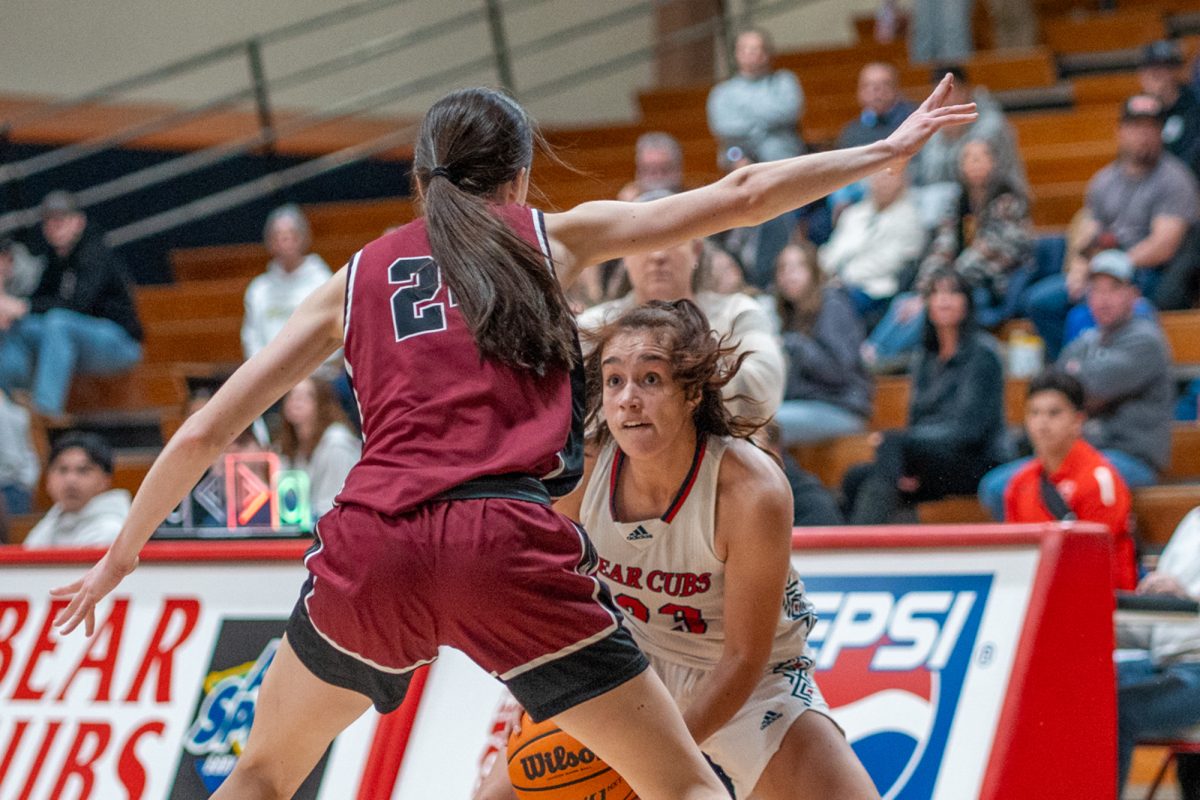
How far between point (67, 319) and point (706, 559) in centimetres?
718

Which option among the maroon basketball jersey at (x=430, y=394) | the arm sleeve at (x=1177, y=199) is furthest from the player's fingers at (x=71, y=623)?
the arm sleeve at (x=1177, y=199)

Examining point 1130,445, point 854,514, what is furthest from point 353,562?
point 1130,445

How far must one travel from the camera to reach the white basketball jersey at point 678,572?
3643 millimetres

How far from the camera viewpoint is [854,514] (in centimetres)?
730

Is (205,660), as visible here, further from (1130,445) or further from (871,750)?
(1130,445)

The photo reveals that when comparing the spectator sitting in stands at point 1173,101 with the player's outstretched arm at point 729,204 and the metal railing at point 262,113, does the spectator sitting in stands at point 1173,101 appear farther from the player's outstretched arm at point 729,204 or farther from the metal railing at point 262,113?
the player's outstretched arm at point 729,204

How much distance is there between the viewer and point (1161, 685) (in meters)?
4.89

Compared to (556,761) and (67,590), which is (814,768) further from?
(67,590)

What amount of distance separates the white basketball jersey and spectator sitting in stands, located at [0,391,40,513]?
5947mm

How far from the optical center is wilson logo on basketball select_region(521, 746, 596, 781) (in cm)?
359

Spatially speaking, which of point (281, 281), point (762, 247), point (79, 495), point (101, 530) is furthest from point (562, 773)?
point (281, 281)

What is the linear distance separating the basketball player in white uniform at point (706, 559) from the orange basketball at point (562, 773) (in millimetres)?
186

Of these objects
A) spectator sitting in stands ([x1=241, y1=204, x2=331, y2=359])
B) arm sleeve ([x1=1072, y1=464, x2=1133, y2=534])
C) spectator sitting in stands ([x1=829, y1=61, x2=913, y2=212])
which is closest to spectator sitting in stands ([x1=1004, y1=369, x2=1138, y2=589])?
arm sleeve ([x1=1072, y1=464, x2=1133, y2=534])

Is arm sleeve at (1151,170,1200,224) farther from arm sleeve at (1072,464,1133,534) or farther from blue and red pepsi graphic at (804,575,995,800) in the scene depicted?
blue and red pepsi graphic at (804,575,995,800)
